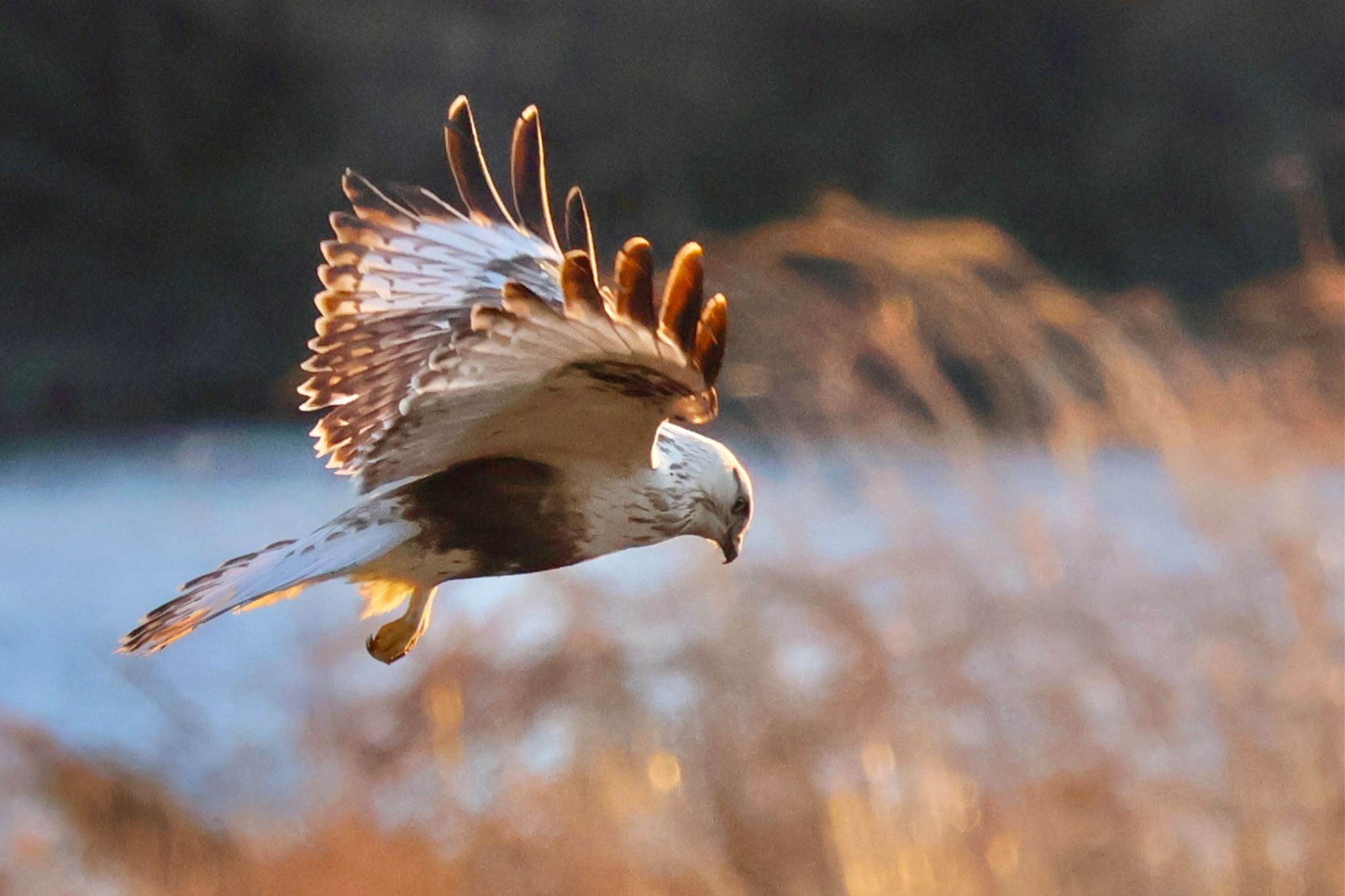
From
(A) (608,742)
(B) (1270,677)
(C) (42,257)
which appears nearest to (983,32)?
(B) (1270,677)

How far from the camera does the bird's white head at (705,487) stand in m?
0.35

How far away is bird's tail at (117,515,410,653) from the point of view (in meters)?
0.31

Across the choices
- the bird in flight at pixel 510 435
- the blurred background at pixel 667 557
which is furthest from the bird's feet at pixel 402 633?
the blurred background at pixel 667 557

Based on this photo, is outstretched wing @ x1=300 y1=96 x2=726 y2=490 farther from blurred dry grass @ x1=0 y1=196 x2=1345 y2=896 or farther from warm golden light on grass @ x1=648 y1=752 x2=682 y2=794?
warm golden light on grass @ x1=648 y1=752 x2=682 y2=794

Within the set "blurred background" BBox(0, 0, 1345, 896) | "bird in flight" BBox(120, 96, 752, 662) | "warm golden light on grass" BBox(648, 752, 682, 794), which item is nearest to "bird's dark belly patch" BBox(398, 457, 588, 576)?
"bird in flight" BBox(120, 96, 752, 662)

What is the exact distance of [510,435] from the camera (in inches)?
13.1

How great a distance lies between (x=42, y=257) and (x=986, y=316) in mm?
1167

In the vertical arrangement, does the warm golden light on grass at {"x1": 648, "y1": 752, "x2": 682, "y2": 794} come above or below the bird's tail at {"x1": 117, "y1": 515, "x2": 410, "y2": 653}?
below

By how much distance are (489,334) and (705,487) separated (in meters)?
0.10

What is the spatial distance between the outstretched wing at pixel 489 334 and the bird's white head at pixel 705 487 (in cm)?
2

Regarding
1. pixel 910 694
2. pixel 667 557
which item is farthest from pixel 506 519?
pixel 667 557

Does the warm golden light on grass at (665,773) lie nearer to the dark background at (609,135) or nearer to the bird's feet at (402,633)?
the dark background at (609,135)

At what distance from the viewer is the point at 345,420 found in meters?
0.42

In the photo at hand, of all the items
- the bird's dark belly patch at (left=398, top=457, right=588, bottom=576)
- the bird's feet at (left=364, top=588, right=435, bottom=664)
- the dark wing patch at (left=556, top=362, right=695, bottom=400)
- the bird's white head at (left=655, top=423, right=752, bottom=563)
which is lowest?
the bird's feet at (left=364, top=588, right=435, bottom=664)
